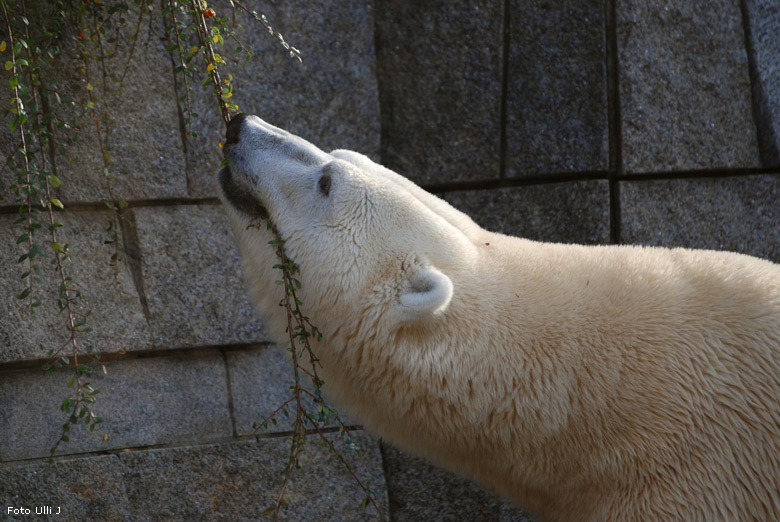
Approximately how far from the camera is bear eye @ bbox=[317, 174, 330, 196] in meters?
1.87

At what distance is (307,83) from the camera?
2.90 m

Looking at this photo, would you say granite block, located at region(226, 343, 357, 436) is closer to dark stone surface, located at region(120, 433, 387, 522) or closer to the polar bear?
dark stone surface, located at region(120, 433, 387, 522)

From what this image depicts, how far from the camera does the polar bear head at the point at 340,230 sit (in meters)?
1.73

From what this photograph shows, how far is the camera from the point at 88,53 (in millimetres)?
2506

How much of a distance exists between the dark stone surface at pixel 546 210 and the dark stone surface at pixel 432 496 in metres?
1.06

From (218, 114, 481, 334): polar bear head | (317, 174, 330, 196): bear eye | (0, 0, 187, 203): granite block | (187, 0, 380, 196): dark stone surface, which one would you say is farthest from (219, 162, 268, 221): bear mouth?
(187, 0, 380, 196): dark stone surface

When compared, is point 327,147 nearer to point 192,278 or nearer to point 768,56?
point 192,278

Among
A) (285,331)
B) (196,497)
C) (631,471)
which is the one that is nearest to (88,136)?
(285,331)

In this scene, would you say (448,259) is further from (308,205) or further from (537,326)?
(308,205)

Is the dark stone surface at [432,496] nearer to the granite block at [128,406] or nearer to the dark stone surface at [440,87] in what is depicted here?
the granite block at [128,406]

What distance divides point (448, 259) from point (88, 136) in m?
1.58

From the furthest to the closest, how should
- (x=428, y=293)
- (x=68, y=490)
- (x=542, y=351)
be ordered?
(x=68, y=490), (x=542, y=351), (x=428, y=293)

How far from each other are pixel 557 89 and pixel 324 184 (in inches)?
54.4

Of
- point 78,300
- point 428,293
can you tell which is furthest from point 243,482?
point 428,293
